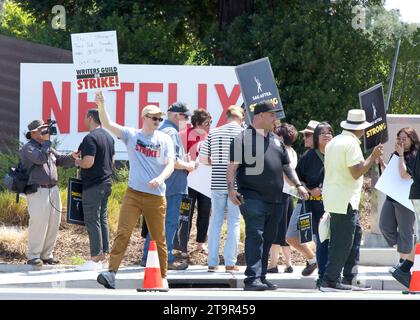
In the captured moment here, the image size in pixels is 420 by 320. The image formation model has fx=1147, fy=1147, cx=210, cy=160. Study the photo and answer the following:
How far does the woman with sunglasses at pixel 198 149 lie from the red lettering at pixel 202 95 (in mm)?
5135

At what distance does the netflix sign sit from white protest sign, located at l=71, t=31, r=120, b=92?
6897mm

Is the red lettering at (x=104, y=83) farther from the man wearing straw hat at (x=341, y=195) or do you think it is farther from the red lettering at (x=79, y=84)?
the man wearing straw hat at (x=341, y=195)

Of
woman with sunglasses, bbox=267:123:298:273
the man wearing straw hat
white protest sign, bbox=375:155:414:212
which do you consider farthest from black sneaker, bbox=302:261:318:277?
the man wearing straw hat

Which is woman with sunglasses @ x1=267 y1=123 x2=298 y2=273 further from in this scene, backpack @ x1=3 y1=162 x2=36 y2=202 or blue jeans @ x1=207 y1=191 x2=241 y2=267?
backpack @ x1=3 y1=162 x2=36 y2=202

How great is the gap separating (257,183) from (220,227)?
176 cm

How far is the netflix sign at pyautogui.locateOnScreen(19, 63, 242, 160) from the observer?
64.2 ft

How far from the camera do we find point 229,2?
2175 centimetres

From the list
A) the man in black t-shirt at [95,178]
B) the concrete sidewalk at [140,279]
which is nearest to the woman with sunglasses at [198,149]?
the concrete sidewalk at [140,279]

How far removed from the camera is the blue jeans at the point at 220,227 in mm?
13430

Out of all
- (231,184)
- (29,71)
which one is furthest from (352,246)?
(29,71)

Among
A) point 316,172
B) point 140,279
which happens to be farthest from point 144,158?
point 316,172

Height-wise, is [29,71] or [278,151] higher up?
[29,71]
